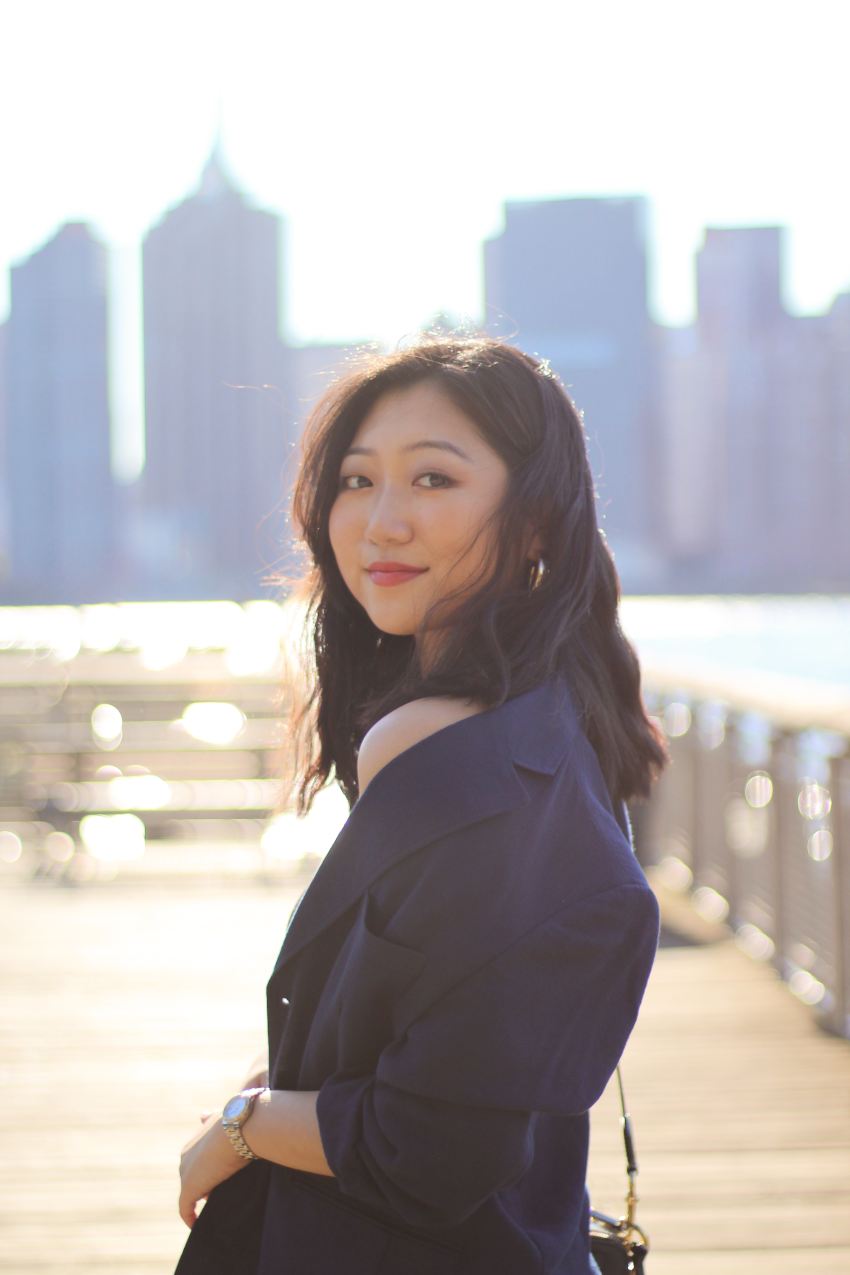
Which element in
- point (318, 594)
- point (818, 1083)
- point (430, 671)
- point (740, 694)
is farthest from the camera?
point (740, 694)

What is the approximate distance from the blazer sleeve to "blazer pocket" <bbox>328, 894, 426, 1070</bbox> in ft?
0.08

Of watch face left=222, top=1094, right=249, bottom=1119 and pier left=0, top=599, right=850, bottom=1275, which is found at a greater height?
watch face left=222, top=1094, right=249, bottom=1119

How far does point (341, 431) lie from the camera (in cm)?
142

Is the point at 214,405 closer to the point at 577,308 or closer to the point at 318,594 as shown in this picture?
the point at 577,308

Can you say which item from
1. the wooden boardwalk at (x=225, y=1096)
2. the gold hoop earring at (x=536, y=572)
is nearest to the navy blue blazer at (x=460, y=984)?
the gold hoop earring at (x=536, y=572)

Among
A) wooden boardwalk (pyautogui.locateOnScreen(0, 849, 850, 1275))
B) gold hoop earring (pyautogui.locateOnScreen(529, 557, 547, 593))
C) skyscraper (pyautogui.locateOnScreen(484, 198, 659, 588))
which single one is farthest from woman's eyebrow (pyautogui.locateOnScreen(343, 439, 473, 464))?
skyscraper (pyautogui.locateOnScreen(484, 198, 659, 588))

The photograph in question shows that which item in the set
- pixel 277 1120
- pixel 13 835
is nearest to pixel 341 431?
pixel 277 1120

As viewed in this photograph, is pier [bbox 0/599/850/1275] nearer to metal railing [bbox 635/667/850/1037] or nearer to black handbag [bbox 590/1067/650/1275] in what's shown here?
metal railing [bbox 635/667/850/1037]

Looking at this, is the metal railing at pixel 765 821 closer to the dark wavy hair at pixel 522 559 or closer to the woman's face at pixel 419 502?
the dark wavy hair at pixel 522 559

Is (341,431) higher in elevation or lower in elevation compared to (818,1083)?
higher

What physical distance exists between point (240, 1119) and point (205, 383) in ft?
324

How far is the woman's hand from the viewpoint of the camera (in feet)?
4.14

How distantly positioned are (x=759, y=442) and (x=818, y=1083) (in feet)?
279

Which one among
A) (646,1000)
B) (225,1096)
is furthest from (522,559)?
(646,1000)
